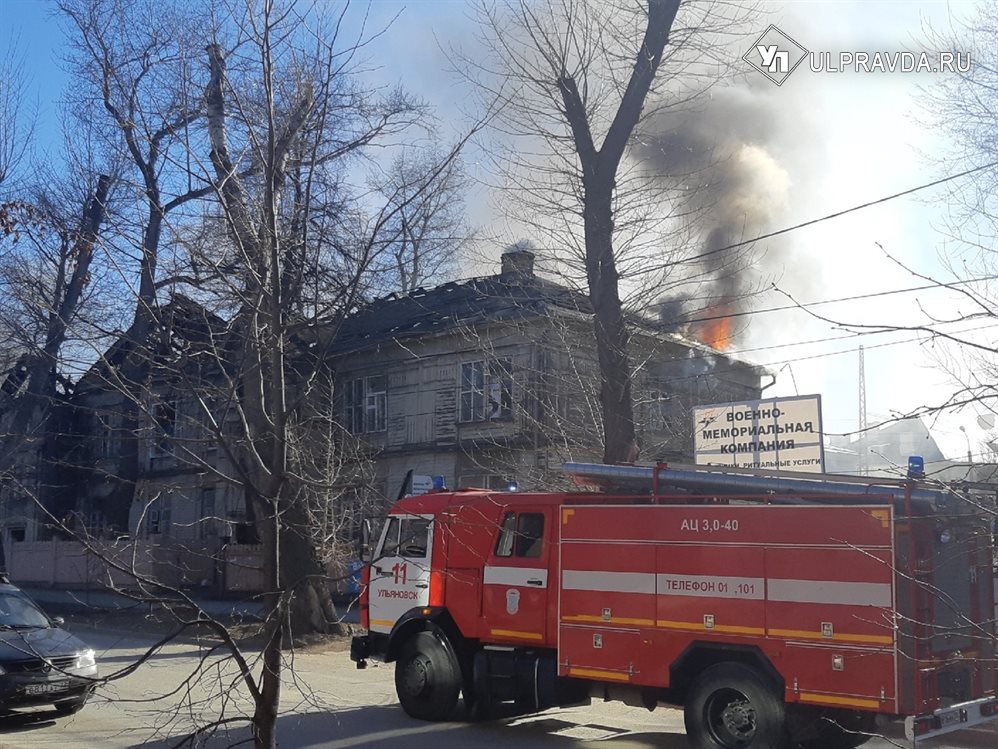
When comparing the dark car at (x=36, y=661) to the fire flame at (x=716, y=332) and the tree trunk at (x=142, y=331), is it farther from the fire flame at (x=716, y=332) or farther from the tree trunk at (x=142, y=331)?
the fire flame at (x=716, y=332)

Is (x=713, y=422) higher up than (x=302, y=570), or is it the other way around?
(x=713, y=422)

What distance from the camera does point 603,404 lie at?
14930 mm

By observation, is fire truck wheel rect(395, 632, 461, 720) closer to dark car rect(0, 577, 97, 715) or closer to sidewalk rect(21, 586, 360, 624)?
dark car rect(0, 577, 97, 715)

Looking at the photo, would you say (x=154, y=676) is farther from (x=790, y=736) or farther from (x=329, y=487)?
(x=329, y=487)

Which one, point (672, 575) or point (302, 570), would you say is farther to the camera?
point (302, 570)

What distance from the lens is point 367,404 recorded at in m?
32.7

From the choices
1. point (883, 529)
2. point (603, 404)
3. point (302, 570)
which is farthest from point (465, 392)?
point (883, 529)

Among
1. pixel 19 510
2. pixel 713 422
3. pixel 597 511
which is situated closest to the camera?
pixel 597 511

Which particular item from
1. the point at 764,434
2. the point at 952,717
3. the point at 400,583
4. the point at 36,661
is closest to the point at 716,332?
the point at 764,434

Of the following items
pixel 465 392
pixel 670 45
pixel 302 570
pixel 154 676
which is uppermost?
pixel 670 45

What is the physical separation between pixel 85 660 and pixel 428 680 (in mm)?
3721

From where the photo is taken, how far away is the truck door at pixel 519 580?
1069cm

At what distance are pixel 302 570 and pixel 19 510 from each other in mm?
32740

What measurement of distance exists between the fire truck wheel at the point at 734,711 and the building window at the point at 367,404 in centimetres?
2325
